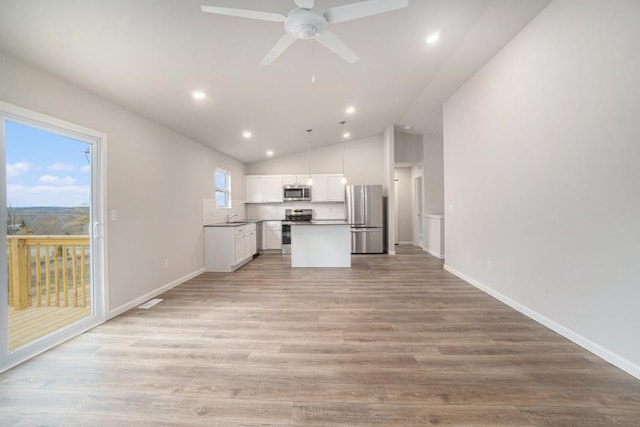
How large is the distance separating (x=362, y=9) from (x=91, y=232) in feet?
10.9

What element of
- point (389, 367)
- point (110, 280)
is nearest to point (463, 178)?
point (389, 367)

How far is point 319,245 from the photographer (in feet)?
18.0

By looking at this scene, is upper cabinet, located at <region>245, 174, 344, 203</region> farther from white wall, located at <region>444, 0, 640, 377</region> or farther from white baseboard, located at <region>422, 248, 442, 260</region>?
white wall, located at <region>444, 0, 640, 377</region>

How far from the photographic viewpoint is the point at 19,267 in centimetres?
260

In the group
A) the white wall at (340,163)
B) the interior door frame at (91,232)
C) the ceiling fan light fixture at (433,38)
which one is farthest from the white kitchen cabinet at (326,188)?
the interior door frame at (91,232)

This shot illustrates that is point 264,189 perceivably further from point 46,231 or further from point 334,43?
point 334,43

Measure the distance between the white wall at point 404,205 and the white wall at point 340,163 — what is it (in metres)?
1.39

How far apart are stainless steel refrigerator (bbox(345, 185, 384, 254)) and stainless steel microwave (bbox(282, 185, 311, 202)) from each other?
1.11 m

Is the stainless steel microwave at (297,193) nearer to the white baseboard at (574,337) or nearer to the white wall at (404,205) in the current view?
the white wall at (404,205)

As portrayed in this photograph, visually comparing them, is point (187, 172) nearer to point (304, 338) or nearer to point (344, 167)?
point (304, 338)

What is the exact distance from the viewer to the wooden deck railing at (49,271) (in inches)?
103

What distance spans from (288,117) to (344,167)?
3221mm

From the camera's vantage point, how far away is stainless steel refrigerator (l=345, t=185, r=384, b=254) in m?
6.98

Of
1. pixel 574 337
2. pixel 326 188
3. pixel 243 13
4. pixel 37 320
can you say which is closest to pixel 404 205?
pixel 326 188
